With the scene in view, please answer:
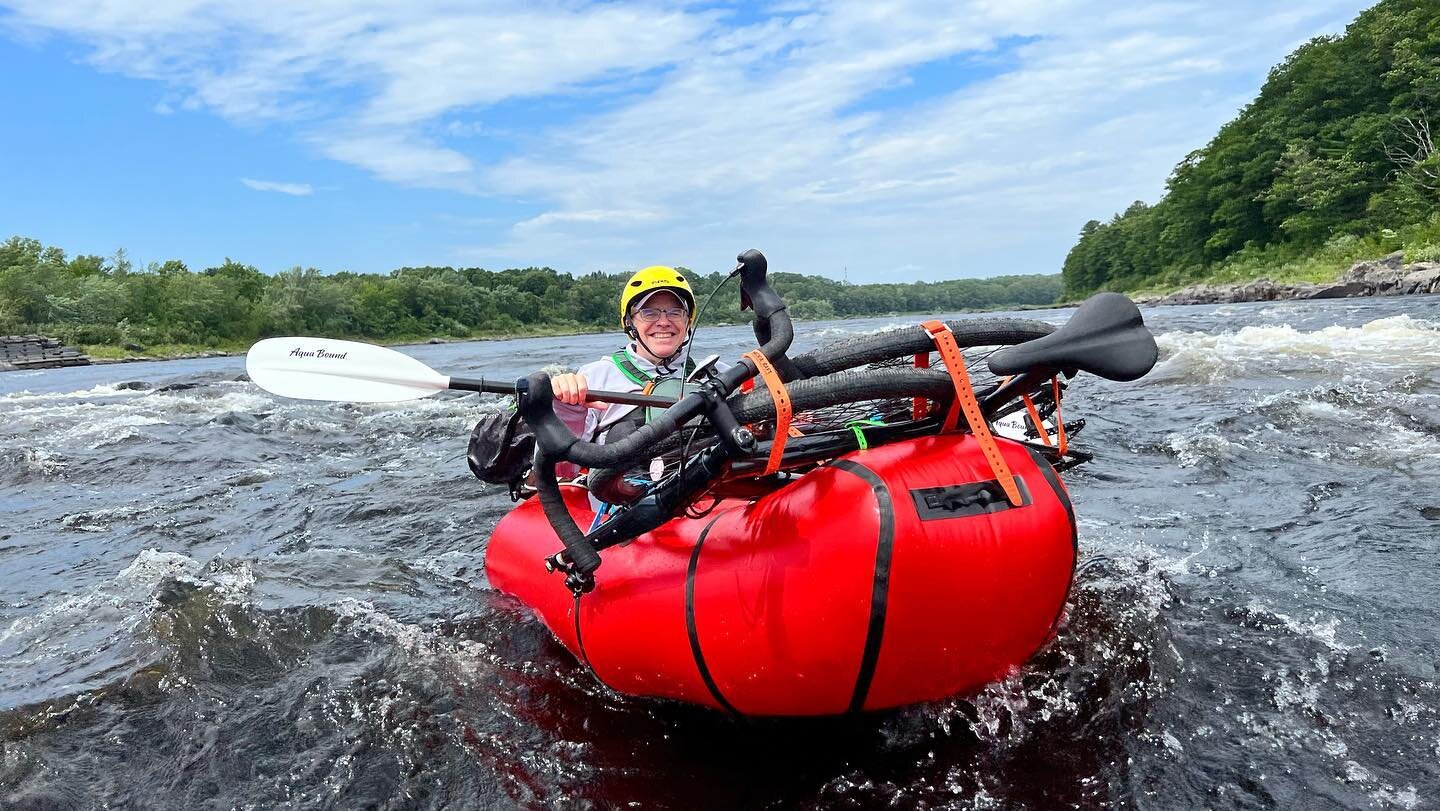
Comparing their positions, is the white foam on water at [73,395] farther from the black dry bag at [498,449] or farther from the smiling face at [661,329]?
the smiling face at [661,329]

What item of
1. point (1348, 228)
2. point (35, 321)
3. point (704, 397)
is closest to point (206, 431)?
point (704, 397)

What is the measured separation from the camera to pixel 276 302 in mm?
78438

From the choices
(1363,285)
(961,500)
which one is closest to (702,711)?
(961,500)

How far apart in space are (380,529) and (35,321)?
6727 centimetres

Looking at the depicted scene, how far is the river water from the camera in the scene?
285cm

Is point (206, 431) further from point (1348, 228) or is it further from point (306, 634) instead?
point (1348, 228)

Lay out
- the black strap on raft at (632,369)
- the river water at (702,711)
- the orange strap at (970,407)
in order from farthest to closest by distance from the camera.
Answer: the black strap on raft at (632,369) < the river water at (702,711) < the orange strap at (970,407)

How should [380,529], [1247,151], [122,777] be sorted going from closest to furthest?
[122,777]
[380,529]
[1247,151]

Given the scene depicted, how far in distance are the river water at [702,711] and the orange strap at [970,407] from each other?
92 centimetres

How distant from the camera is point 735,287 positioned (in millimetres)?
4055

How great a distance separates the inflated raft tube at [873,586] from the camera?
2.62 metres

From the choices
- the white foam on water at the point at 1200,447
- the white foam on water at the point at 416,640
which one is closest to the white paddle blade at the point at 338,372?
the white foam on water at the point at 416,640

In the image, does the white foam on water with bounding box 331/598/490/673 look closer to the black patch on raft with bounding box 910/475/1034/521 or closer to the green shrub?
the black patch on raft with bounding box 910/475/1034/521

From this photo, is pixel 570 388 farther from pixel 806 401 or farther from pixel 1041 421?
pixel 1041 421
